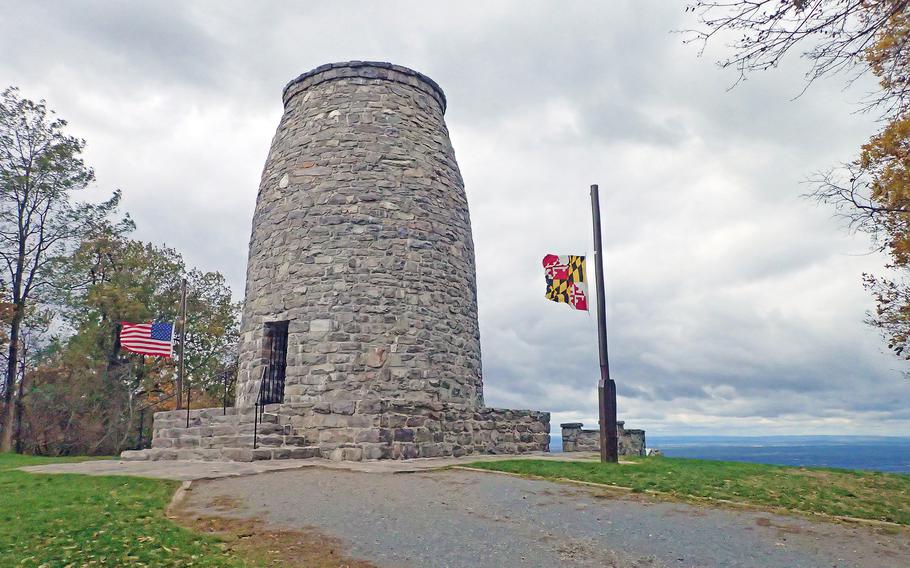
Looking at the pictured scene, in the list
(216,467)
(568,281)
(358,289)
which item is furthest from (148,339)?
(568,281)

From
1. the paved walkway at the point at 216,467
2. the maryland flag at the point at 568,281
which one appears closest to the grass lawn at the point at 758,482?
the paved walkway at the point at 216,467

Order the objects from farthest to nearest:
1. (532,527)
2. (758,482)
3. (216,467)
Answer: (216,467) < (758,482) < (532,527)

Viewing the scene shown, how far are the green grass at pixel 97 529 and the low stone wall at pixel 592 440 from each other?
11.6 meters

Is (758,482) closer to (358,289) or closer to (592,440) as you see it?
(592,440)

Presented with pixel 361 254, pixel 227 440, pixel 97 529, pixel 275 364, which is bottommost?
pixel 97 529

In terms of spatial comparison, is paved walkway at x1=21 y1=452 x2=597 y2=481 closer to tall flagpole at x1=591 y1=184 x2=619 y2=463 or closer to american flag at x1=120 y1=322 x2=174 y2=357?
tall flagpole at x1=591 y1=184 x2=619 y2=463

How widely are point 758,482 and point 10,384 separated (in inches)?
982

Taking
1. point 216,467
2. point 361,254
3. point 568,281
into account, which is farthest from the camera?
point 361,254

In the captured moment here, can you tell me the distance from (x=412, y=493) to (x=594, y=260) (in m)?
6.29

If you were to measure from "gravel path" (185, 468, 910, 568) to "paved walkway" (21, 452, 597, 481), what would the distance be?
0.96m

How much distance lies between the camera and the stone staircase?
39.9ft

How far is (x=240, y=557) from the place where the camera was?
5.75m

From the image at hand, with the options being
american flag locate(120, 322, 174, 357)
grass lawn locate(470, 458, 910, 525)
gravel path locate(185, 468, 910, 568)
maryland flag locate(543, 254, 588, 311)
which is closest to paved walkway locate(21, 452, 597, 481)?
gravel path locate(185, 468, 910, 568)

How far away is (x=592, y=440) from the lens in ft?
59.0
